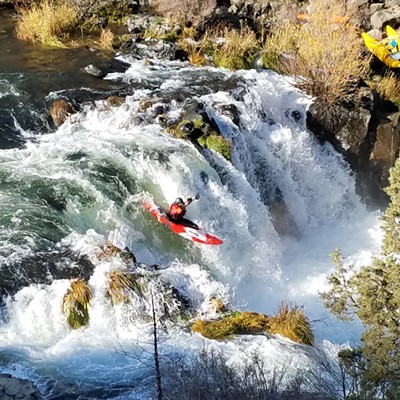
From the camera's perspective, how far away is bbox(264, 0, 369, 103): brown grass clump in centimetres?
1270

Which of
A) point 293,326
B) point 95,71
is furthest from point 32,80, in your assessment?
point 293,326

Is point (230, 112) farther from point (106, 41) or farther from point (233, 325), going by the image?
point (106, 41)

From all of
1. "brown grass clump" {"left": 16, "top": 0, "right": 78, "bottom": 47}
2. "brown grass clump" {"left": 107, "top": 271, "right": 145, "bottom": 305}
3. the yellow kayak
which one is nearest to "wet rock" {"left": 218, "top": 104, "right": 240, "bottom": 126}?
"brown grass clump" {"left": 107, "top": 271, "right": 145, "bottom": 305}

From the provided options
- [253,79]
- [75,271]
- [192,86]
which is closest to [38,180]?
[75,271]

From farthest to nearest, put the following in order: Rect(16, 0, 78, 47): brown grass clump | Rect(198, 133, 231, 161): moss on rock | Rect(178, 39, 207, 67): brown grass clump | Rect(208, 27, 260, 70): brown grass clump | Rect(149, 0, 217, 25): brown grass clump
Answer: Rect(149, 0, 217, 25): brown grass clump → Rect(16, 0, 78, 47): brown grass clump → Rect(178, 39, 207, 67): brown grass clump → Rect(208, 27, 260, 70): brown grass clump → Rect(198, 133, 231, 161): moss on rock

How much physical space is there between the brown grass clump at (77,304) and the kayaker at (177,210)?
6.70 ft

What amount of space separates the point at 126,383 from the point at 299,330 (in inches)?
95.0

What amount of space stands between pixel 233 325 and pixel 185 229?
6.79 feet

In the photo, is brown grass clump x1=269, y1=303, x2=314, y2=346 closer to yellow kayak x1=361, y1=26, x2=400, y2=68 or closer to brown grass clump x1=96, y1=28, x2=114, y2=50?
yellow kayak x1=361, y1=26, x2=400, y2=68

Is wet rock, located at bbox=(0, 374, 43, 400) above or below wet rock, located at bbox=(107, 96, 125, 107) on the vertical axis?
below

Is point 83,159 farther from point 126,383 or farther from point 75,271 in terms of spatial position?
point 126,383

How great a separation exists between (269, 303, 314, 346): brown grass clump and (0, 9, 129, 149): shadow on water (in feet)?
18.7

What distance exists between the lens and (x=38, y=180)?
975cm

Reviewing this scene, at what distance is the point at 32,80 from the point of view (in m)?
12.9
